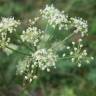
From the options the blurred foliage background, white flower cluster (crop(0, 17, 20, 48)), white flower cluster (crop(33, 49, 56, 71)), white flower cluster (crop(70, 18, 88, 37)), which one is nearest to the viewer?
white flower cluster (crop(33, 49, 56, 71))

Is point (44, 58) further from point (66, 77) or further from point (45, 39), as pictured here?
point (66, 77)

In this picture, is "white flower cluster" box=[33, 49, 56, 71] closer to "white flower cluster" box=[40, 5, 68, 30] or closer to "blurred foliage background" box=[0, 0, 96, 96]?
"white flower cluster" box=[40, 5, 68, 30]

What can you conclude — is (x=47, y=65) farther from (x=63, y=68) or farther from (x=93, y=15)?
(x=93, y=15)

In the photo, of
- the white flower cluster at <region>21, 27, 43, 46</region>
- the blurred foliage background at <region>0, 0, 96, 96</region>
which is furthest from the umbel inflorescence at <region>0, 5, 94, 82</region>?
the blurred foliage background at <region>0, 0, 96, 96</region>

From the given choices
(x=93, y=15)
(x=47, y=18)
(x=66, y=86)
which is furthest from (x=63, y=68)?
(x=47, y=18)

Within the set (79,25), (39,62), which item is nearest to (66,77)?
(79,25)

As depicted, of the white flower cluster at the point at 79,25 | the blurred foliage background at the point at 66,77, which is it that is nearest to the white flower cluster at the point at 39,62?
the white flower cluster at the point at 79,25
